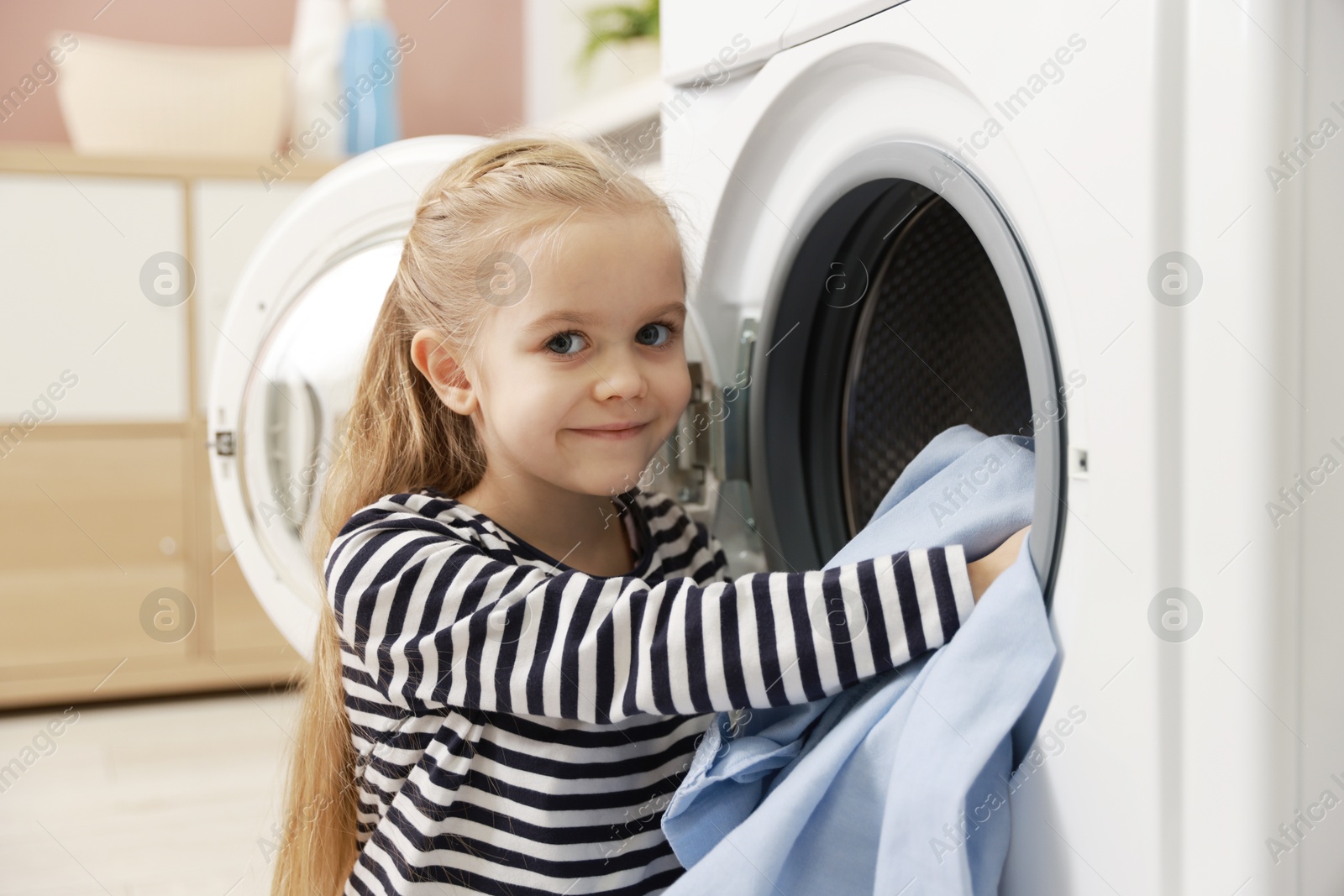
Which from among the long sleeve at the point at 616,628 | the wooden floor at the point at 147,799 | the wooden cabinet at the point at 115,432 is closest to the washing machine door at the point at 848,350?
the long sleeve at the point at 616,628

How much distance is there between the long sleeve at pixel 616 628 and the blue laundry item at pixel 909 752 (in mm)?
30

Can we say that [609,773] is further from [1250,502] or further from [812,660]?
[1250,502]

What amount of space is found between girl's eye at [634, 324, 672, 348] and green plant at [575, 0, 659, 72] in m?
1.11

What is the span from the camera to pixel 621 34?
67.2 inches

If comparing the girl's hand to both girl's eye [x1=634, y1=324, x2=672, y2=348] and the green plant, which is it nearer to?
girl's eye [x1=634, y1=324, x2=672, y2=348]

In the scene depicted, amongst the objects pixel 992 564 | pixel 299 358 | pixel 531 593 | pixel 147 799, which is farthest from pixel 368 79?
pixel 992 564

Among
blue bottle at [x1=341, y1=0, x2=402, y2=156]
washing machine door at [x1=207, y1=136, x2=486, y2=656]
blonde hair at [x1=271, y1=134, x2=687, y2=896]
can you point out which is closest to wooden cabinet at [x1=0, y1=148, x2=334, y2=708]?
blue bottle at [x1=341, y1=0, x2=402, y2=156]

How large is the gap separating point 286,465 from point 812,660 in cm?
60

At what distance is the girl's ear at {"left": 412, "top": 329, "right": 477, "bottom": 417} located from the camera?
27.4 inches

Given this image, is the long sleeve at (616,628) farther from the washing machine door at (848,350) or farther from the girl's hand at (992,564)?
the washing machine door at (848,350)

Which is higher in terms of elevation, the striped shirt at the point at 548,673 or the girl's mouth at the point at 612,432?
the girl's mouth at the point at 612,432

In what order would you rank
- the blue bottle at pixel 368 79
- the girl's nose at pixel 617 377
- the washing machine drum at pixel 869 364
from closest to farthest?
the girl's nose at pixel 617 377 → the washing machine drum at pixel 869 364 → the blue bottle at pixel 368 79

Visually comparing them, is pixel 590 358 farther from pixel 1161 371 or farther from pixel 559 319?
pixel 1161 371

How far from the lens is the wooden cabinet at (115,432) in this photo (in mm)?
1580
